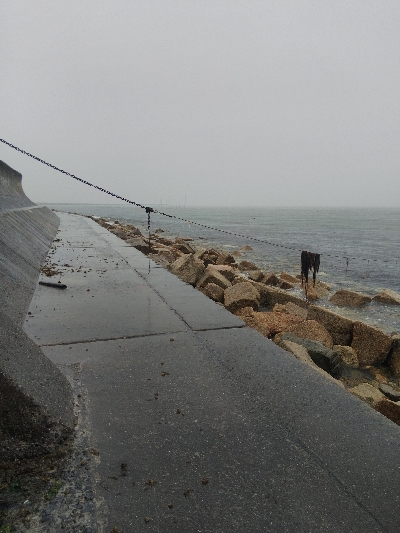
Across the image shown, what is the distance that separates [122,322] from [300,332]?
8.92 feet

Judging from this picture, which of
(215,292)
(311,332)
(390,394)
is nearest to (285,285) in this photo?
(215,292)

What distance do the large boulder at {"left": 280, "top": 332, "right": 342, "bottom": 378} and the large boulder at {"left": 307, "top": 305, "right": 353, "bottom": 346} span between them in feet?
5.29

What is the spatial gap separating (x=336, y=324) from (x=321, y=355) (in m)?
1.97

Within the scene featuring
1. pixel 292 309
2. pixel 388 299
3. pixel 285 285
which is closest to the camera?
pixel 292 309

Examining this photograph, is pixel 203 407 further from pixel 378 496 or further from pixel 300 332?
pixel 300 332

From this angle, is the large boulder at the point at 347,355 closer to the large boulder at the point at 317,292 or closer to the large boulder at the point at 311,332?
the large boulder at the point at 311,332

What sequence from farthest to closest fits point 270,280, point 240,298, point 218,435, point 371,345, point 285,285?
point 270,280 → point 285,285 → point 240,298 → point 371,345 → point 218,435

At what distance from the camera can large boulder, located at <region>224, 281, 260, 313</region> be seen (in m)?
6.11

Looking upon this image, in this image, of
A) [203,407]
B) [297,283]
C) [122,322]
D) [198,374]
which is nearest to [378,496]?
[203,407]

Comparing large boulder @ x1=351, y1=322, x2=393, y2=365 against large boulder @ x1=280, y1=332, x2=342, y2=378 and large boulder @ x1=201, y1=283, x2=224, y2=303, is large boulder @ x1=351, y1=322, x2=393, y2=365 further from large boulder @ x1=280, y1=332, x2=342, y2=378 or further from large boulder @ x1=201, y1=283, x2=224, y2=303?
large boulder @ x1=201, y1=283, x2=224, y2=303

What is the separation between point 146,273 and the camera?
5.59m

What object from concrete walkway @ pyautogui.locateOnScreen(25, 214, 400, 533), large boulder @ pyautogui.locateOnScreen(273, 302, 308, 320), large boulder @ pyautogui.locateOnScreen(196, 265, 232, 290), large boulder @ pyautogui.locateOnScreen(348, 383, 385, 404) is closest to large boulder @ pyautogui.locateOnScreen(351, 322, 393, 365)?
large boulder @ pyautogui.locateOnScreen(273, 302, 308, 320)

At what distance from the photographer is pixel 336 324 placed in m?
5.90

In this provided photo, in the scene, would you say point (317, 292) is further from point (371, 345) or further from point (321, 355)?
point (321, 355)
